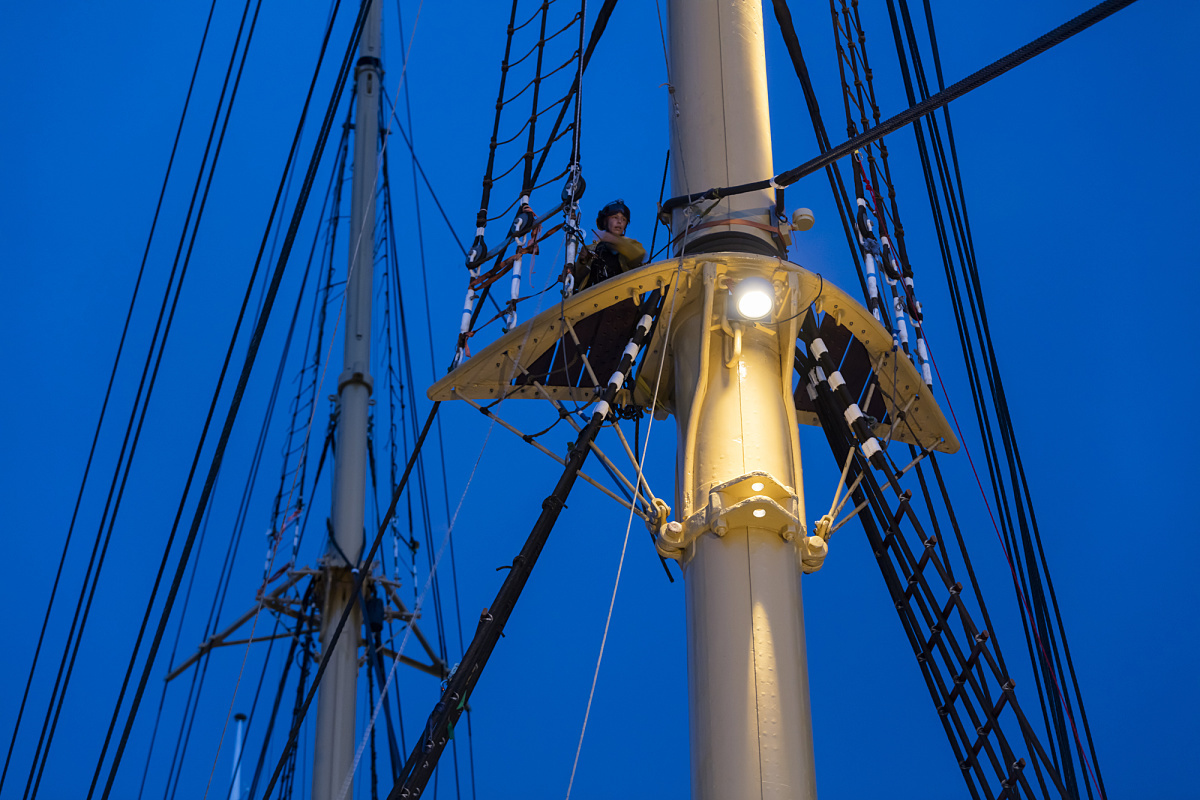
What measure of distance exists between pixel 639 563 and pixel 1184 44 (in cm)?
2193

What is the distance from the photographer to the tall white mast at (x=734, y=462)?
196 inches

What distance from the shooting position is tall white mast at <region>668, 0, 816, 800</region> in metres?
4.99

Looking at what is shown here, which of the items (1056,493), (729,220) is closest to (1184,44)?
(1056,493)

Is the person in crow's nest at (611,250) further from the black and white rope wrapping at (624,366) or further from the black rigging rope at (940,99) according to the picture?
the black and white rope wrapping at (624,366)

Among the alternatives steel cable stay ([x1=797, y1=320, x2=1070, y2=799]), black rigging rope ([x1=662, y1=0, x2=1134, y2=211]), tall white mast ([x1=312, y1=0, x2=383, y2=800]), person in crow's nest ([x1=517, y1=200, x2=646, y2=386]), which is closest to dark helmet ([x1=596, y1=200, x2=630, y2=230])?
person in crow's nest ([x1=517, y1=200, x2=646, y2=386])

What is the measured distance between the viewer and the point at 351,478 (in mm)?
14578

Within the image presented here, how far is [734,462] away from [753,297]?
0.84 metres

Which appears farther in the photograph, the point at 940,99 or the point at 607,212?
the point at 607,212

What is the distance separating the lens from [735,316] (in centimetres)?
593

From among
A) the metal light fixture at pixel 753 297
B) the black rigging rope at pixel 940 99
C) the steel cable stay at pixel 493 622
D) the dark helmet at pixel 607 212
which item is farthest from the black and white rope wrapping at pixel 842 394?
the dark helmet at pixel 607 212

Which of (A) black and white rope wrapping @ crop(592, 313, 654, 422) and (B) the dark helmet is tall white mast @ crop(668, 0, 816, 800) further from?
(B) the dark helmet

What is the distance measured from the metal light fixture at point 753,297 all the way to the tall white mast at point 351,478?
20.1ft

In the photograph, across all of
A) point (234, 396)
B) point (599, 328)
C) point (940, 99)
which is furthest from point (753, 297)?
point (234, 396)

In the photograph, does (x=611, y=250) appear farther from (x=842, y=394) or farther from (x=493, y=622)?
(x=493, y=622)
